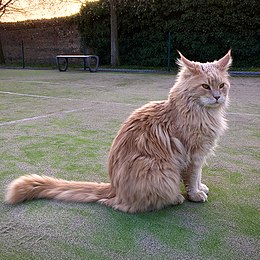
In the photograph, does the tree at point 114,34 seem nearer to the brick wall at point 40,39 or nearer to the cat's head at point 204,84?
the brick wall at point 40,39

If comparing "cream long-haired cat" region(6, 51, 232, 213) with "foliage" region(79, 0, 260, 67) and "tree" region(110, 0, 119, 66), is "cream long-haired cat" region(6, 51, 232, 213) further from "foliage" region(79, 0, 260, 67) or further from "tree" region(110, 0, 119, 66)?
"tree" region(110, 0, 119, 66)

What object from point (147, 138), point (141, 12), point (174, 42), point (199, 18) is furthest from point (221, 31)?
point (147, 138)

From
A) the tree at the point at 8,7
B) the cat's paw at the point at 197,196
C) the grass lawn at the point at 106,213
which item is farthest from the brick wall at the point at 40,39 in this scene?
the cat's paw at the point at 197,196

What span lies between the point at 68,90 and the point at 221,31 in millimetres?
8301

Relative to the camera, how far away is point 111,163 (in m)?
1.96

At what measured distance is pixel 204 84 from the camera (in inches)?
77.6

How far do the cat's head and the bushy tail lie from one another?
83cm

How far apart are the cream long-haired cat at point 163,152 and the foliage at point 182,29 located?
11.8 meters

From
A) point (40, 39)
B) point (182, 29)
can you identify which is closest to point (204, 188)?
point (182, 29)

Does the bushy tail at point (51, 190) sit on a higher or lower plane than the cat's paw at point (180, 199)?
higher

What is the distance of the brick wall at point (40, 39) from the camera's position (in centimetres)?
1761

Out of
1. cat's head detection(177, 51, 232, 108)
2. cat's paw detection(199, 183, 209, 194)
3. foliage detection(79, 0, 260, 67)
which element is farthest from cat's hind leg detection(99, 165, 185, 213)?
foliage detection(79, 0, 260, 67)

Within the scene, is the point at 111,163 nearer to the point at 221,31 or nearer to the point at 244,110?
the point at 244,110

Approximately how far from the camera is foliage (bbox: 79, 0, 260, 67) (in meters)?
12.5
